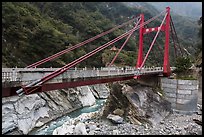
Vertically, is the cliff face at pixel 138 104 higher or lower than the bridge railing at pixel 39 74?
lower

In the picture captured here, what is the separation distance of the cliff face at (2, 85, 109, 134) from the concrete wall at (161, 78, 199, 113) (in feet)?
29.4

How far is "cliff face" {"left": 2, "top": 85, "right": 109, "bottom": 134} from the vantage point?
15336 mm

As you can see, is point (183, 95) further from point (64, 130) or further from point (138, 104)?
point (64, 130)

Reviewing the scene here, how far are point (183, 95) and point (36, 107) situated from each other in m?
11.7

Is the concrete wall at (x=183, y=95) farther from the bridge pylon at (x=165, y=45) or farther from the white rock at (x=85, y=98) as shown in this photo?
the white rock at (x=85, y=98)

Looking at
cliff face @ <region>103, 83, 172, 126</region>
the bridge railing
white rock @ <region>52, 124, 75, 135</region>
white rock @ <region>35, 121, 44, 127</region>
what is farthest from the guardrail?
white rock @ <region>35, 121, 44, 127</region>

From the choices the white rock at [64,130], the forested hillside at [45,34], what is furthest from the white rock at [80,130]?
the forested hillside at [45,34]

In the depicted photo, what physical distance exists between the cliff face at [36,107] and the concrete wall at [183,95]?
8976 millimetres

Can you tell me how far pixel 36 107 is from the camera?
17875mm

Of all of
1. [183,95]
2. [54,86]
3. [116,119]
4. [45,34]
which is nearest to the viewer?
[54,86]

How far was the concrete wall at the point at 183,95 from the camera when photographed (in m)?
19.4

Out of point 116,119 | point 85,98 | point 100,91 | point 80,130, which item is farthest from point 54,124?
point 100,91

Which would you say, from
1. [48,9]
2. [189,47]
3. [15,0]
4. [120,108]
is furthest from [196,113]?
[189,47]

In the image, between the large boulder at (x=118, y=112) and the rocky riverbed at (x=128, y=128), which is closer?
the rocky riverbed at (x=128, y=128)
